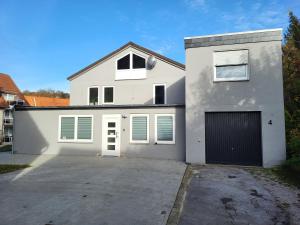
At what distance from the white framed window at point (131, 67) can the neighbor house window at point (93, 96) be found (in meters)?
2.23

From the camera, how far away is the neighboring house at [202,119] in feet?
35.0

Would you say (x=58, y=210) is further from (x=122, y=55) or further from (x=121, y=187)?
(x=122, y=55)

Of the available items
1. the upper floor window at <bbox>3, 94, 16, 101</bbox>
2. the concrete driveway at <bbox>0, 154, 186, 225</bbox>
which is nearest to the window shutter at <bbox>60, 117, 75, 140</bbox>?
the concrete driveway at <bbox>0, 154, 186, 225</bbox>

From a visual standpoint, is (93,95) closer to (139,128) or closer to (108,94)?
(108,94)

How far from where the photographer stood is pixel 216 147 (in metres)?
11.1

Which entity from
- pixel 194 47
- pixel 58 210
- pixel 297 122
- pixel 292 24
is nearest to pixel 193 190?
pixel 58 210

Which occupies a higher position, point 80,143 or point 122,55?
point 122,55

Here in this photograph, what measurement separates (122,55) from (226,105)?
35.0ft

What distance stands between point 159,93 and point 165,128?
6276 mm

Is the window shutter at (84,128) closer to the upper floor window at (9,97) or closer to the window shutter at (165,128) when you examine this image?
the window shutter at (165,128)

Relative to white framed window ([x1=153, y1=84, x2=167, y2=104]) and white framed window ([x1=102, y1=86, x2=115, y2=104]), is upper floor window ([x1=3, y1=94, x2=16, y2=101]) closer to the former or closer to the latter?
white framed window ([x1=102, y1=86, x2=115, y2=104])

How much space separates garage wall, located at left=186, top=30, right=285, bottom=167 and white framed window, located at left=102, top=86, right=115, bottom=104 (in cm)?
896

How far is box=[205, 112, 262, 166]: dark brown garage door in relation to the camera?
1070cm

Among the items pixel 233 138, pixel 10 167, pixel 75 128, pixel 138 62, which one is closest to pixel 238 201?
pixel 233 138
